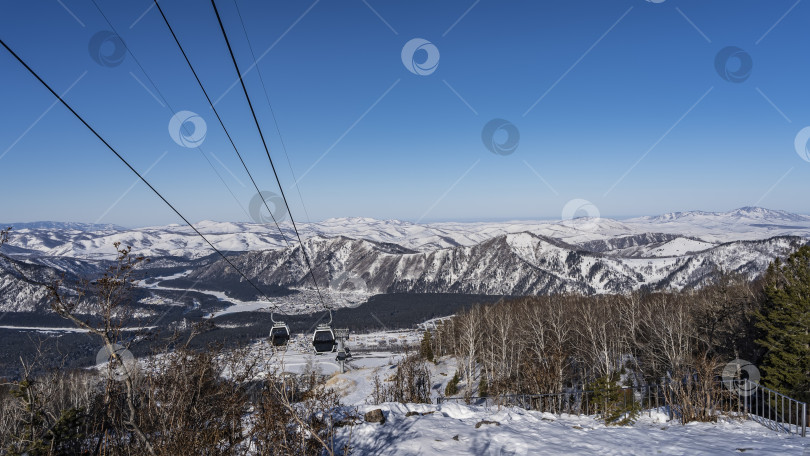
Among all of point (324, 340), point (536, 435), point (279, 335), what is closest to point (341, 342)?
point (324, 340)

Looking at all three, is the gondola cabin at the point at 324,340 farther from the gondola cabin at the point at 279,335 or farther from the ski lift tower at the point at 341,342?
the gondola cabin at the point at 279,335

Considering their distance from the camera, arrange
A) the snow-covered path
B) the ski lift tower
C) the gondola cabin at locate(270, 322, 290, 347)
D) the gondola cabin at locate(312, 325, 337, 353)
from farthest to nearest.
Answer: the ski lift tower
the gondola cabin at locate(312, 325, 337, 353)
the gondola cabin at locate(270, 322, 290, 347)
the snow-covered path

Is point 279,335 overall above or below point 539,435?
above

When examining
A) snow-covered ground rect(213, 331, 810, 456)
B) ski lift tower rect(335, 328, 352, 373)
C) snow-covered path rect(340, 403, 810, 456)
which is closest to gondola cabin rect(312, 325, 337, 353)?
ski lift tower rect(335, 328, 352, 373)

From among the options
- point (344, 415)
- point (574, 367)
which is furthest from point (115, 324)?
point (574, 367)

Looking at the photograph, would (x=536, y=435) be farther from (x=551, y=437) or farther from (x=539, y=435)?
(x=551, y=437)

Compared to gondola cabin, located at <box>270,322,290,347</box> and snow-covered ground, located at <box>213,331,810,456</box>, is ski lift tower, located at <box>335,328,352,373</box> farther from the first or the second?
snow-covered ground, located at <box>213,331,810,456</box>

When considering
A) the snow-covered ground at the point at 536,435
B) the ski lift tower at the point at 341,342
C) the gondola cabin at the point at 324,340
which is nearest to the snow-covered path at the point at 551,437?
the snow-covered ground at the point at 536,435
